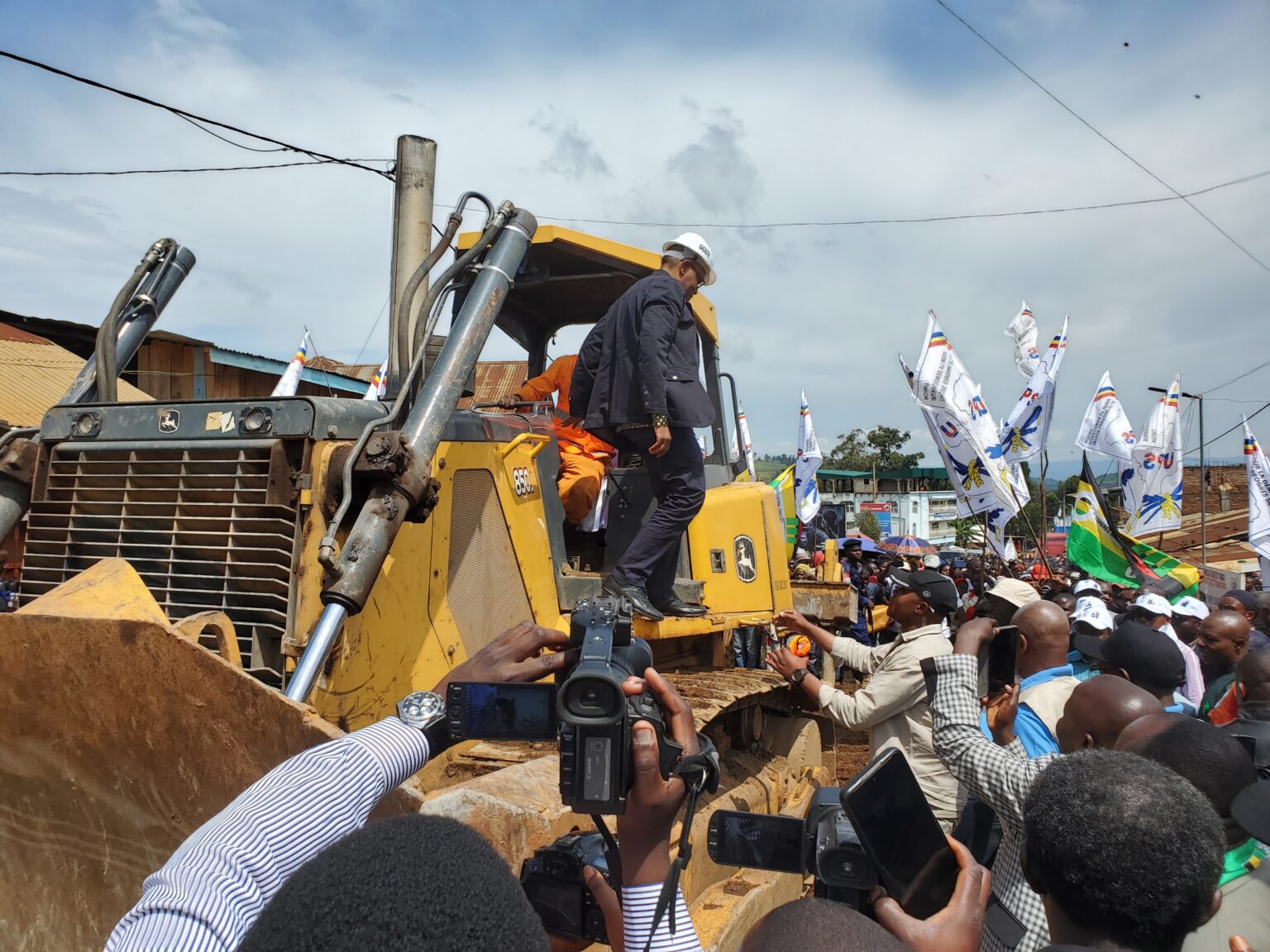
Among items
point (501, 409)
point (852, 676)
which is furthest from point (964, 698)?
point (852, 676)

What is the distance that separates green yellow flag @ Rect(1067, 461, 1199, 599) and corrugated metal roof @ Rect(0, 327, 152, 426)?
927cm

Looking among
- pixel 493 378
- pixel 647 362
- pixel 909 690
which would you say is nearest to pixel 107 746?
pixel 647 362

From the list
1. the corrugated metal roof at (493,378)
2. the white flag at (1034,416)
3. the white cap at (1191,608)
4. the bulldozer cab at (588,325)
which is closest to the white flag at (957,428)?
the white flag at (1034,416)

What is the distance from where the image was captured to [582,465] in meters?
4.72

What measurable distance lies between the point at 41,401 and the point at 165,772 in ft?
27.9

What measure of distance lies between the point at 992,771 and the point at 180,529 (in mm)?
2533

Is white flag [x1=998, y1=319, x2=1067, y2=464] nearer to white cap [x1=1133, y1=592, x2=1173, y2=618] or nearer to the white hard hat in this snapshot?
white cap [x1=1133, y1=592, x2=1173, y2=618]

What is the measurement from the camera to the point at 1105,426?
13289 mm

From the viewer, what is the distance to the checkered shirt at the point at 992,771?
2.12 metres

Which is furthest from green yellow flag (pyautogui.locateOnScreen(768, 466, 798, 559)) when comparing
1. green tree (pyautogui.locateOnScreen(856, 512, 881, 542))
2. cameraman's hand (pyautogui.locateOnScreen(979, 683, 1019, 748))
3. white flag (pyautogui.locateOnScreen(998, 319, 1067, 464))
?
green tree (pyautogui.locateOnScreen(856, 512, 881, 542))

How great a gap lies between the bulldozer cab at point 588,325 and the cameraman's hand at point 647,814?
2.67 metres

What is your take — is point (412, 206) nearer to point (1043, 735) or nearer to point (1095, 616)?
point (1043, 735)

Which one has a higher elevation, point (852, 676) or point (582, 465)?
point (582, 465)

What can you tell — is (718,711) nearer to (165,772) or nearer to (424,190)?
(165,772)
